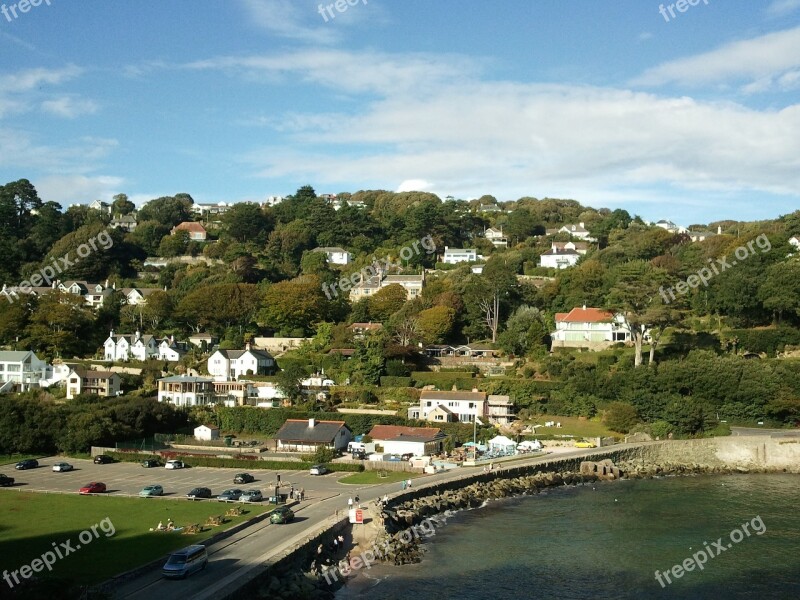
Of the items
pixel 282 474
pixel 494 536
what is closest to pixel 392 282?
pixel 282 474

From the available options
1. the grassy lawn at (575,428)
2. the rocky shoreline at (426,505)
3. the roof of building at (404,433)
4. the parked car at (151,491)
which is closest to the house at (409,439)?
the roof of building at (404,433)

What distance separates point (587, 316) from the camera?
217 feet

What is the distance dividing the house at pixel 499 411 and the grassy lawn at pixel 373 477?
516 inches

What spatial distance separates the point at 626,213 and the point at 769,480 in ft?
222

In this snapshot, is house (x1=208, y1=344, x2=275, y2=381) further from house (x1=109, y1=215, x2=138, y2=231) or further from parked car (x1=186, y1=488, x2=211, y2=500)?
house (x1=109, y1=215, x2=138, y2=231)

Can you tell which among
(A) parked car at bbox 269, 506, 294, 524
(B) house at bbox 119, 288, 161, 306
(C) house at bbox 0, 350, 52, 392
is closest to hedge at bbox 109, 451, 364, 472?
(A) parked car at bbox 269, 506, 294, 524

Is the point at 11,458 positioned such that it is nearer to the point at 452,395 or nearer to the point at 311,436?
the point at 311,436

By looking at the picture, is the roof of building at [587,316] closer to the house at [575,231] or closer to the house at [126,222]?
the house at [575,231]

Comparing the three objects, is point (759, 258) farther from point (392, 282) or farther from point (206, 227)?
point (206, 227)

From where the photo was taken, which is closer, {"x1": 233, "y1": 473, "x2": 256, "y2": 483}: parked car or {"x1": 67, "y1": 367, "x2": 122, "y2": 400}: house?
{"x1": 233, "y1": 473, "x2": 256, "y2": 483}: parked car

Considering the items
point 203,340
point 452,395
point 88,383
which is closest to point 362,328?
point 203,340

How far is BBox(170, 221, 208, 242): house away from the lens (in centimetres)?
10398

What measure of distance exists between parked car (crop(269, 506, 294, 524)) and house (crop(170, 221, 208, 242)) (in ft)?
253

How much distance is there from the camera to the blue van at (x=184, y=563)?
22.8m
